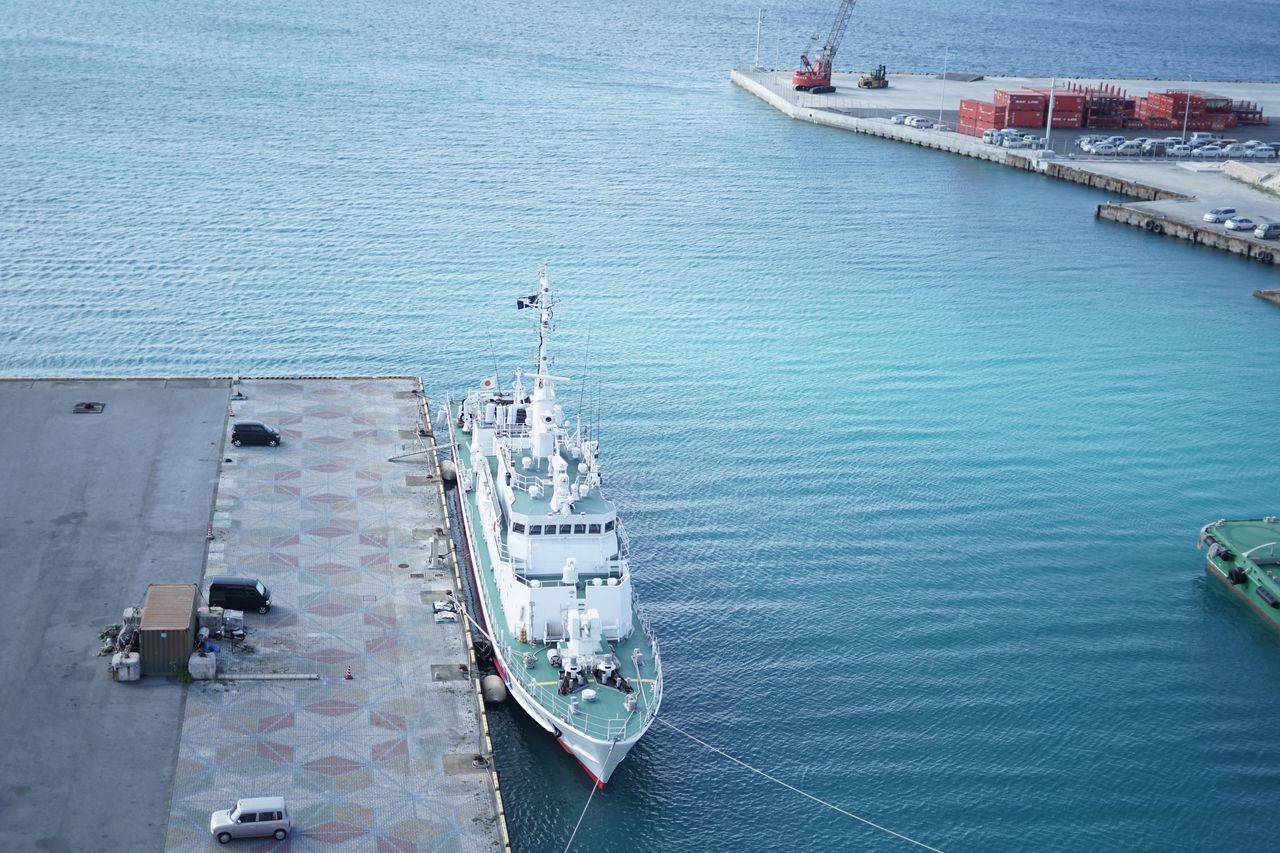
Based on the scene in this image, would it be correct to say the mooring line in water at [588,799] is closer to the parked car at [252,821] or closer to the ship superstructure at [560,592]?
the ship superstructure at [560,592]

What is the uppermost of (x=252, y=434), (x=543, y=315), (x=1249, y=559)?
(x=543, y=315)

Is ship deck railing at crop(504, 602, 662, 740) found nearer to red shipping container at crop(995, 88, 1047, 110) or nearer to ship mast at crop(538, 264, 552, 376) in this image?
ship mast at crop(538, 264, 552, 376)

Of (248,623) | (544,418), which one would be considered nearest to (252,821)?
(248,623)

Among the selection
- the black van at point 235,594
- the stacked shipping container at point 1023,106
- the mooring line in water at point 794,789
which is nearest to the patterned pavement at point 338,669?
the black van at point 235,594

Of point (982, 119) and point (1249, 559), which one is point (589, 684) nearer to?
point (1249, 559)

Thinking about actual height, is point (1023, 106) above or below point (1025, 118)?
above

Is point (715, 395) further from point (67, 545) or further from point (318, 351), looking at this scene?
point (67, 545)

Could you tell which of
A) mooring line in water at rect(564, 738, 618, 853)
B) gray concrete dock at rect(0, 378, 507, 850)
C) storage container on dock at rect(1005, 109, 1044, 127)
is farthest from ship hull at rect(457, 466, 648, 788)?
storage container on dock at rect(1005, 109, 1044, 127)
